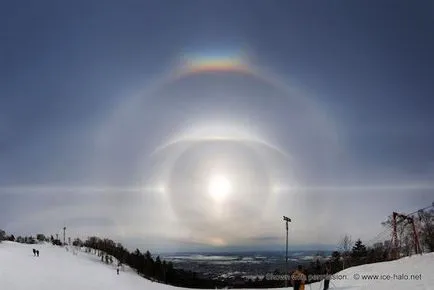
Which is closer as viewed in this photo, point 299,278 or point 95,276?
point 299,278

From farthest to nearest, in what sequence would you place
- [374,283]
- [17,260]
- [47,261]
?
[47,261]
[17,260]
[374,283]

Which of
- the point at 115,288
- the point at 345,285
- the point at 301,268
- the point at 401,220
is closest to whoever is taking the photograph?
the point at 301,268

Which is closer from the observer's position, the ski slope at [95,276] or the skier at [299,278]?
the skier at [299,278]

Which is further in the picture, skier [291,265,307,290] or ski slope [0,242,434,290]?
ski slope [0,242,434,290]

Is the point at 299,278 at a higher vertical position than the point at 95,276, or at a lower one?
higher

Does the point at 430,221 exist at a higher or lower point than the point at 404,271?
higher

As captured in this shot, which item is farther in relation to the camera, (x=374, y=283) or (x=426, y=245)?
(x=426, y=245)

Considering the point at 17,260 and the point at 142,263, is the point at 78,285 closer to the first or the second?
the point at 17,260

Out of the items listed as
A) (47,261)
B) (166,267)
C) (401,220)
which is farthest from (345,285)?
(166,267)
